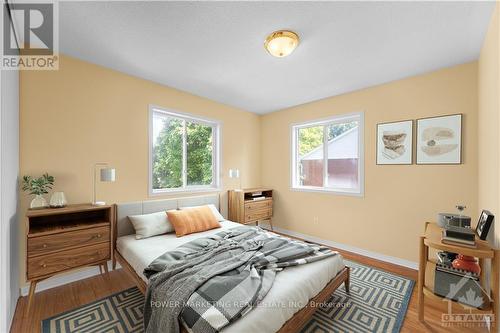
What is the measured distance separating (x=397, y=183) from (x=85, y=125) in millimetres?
4228

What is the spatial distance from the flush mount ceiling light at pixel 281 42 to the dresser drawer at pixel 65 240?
8.84 ft

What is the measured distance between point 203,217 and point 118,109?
1873mm

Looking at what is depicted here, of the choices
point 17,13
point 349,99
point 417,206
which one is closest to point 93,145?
point 17,13

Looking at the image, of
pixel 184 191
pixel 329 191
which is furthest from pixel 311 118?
pixel 184 191

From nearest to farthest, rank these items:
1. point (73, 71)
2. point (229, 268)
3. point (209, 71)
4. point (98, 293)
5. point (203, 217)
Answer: point (229, 268) → point (98, 293) → point (73, 71) → point (209, 71) → point (203, 217)

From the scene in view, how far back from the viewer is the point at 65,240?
83.4 inches

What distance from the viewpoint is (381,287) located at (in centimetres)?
240

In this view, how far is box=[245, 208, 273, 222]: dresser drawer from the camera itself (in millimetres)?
4008

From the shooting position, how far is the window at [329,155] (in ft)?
11.4

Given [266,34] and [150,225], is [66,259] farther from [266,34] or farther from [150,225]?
[266,34]

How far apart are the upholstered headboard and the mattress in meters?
0.17

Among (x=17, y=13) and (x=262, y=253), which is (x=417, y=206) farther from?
(x=17, y=13)

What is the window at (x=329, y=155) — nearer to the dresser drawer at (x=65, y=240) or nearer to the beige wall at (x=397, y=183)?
the beige wall at (x=397, y=183)

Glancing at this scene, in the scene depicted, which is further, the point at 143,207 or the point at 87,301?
the point at 143,207
